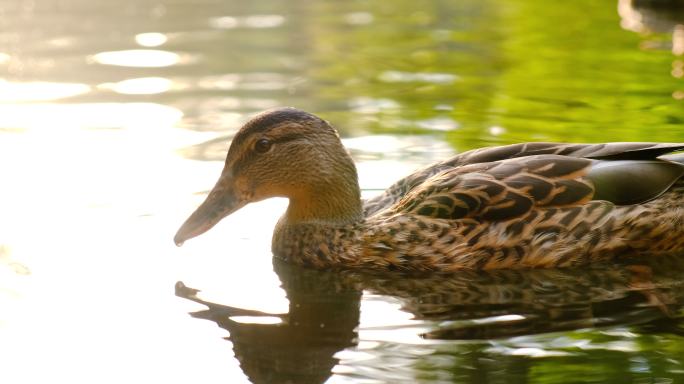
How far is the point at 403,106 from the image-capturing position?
12047mm

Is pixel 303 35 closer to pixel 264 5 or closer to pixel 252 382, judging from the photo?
pixel 264 5

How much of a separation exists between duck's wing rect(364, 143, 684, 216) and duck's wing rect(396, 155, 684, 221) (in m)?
0.06

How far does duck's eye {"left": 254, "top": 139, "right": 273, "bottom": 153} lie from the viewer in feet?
25.5

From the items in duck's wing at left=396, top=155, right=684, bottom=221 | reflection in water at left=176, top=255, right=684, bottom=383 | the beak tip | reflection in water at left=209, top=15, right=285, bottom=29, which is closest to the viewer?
reflection in water at left=176, top=255, right=684, bottom=383

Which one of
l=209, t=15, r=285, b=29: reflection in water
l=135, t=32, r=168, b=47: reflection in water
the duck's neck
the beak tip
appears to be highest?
l=209, t=15, r=285, b=29: reflection in water

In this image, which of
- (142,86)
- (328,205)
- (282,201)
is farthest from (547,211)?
(142,86)

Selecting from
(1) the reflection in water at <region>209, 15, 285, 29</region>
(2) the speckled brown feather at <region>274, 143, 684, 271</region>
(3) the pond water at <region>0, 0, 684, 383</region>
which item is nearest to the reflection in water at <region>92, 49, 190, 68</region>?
(3) the pond water at <region>0, 0, 684, 383</region>

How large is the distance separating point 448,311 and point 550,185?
1.11 metres

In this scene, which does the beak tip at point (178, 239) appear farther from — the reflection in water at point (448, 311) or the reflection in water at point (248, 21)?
the reflection in water at point (248, 21)

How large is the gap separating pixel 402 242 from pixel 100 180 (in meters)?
3.05

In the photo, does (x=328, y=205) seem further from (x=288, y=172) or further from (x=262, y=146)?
(x=262, y=146)

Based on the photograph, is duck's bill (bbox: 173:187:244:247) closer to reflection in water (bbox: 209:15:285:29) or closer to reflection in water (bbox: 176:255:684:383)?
reflection in water (bbox: 176:255:684:383)

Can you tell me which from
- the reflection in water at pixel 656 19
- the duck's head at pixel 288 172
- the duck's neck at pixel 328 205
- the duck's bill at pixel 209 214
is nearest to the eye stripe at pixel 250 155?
the duck's head at pixel 288 172

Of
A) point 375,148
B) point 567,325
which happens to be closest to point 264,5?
point 375,148
